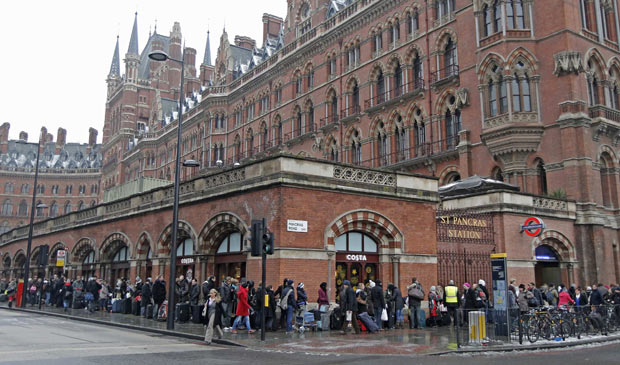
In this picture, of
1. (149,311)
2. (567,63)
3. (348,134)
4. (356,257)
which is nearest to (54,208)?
(348,134)

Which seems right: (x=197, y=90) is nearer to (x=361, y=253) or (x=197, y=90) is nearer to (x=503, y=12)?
(x=503, y=12)

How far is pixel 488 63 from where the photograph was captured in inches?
1265

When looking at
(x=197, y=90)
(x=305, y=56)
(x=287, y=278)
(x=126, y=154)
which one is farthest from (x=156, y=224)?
(x=126, y=154)

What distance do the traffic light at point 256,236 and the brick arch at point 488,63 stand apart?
69.7 ft

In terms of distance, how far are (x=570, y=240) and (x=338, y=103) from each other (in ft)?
68.2

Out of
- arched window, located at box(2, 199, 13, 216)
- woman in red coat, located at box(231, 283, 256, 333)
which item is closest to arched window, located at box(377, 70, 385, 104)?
woman in red coat, located at box(231, 283, 256, 333)

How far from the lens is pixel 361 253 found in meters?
20.9

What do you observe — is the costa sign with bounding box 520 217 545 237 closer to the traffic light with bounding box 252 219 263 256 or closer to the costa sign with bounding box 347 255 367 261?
the costa sign with bounding box 347 255 367 261

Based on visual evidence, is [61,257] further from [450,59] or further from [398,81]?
[450,59]

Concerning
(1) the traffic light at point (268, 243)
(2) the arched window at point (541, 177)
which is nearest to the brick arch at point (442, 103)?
(2) the arched window at point (541, 177)

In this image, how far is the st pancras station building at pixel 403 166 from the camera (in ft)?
66.6

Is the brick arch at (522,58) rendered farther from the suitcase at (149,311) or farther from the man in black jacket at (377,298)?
the suitcase at (149,311)

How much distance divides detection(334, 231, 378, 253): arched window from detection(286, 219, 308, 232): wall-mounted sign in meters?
1.67

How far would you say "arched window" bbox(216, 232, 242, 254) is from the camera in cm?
2139
